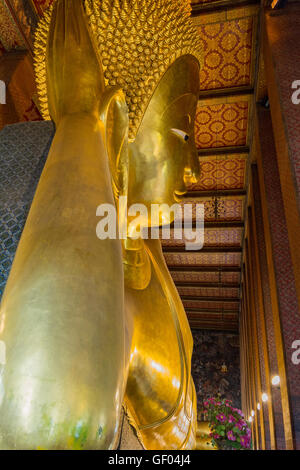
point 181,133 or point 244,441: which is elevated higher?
point 181,133

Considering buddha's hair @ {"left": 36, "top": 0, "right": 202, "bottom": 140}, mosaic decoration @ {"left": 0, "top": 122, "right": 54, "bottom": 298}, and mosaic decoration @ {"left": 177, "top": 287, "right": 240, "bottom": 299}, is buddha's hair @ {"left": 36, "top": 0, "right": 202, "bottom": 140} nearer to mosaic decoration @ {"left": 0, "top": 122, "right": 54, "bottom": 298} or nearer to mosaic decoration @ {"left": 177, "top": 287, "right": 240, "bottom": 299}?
mosaic decoration @ {"left": 0, "top": 122, "right": 54, "bottom": 298}

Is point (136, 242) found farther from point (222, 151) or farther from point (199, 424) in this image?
point (222, 151)

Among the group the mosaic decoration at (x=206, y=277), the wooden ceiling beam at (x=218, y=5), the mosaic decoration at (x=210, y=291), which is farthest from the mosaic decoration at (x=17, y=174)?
the mosaic decoration at (x=210, y=291)

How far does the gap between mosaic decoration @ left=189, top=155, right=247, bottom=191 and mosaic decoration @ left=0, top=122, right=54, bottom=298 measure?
5.66 meters

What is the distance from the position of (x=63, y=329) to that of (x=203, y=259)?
9141mm

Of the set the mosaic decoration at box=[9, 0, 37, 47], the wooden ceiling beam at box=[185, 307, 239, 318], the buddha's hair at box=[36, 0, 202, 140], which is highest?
the wooden ceiling beam at box=[185, 307, 239, 318]

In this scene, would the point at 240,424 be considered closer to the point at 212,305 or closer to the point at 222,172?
the point at 222,172

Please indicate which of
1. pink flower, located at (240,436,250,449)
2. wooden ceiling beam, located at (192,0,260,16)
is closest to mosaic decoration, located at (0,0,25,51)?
wooden ceiling beam, located at (192,0,260,16)

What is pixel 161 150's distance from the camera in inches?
43.2

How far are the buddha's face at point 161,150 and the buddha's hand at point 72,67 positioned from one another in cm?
28

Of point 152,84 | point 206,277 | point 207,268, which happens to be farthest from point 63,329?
point 206,277

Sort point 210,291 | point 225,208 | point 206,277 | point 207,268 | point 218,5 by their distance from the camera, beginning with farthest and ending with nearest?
1. point 210,291
2. point 206,277
3. point 207,268
4. point 225,208
5. point 218,5

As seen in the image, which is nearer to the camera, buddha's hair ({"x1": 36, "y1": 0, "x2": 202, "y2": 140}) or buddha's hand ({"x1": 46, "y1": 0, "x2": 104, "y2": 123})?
buddha's hand ({"x1": 46, "y1": 0, "x2": 104, "y2": 123})

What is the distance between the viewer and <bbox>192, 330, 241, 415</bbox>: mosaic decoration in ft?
39.0
